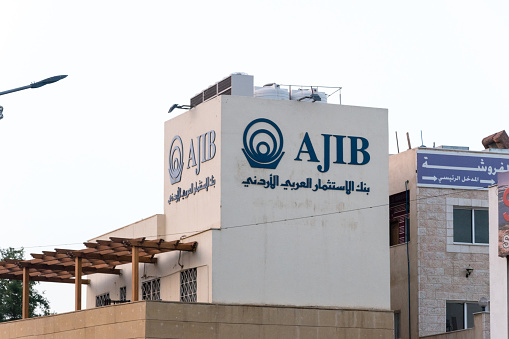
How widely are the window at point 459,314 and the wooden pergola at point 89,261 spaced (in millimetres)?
10802

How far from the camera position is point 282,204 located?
4131 centimetres

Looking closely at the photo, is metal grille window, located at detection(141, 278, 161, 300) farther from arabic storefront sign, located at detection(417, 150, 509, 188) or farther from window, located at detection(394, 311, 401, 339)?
arabic storefront sign, located at detection(417, 150, 509, 188)

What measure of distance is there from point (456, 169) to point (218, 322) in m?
12.3

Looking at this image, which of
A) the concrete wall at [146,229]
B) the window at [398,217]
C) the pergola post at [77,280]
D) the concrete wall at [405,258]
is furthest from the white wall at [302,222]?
the pergola post at [77,280]

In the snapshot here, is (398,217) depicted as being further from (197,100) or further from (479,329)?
(197,100)

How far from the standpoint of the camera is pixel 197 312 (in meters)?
39.2

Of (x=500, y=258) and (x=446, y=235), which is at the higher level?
(x=446, y=235)

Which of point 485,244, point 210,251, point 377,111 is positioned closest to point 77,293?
point 210,251

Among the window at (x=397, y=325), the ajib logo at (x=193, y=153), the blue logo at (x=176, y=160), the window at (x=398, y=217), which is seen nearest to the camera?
the ajib logo at (x=193, y=153)

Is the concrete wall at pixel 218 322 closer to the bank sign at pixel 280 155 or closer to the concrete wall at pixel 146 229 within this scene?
the bank sign at pixel 280 155

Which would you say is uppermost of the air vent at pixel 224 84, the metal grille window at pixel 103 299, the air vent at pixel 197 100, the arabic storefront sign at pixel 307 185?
the air vent at pixel 224 84

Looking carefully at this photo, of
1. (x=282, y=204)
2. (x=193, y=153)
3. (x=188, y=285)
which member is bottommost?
(x=188, y=285)

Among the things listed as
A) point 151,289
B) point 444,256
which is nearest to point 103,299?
point 151,289

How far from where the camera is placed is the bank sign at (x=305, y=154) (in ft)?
135
